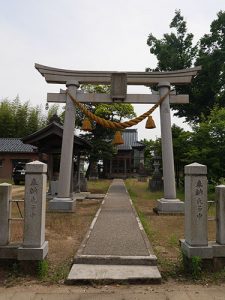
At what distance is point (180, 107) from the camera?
26406mm

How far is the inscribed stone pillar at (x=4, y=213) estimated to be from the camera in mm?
5371

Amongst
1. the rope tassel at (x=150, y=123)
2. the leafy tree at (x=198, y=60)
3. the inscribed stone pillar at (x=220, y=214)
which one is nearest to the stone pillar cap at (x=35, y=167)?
the inscribed stone pillar at (x=220, y=214)

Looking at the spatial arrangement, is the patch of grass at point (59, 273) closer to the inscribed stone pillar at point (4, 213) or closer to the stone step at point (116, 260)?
the stone step at point (116, 260)

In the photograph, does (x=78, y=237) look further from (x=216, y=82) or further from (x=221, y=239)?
(x=216, y=82)

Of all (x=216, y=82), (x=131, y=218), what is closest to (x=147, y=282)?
(x=131, y=218)

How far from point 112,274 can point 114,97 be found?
8225 millimetres

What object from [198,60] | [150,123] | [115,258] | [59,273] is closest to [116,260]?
[115,258]

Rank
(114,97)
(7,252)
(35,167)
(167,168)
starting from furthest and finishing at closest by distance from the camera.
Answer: (114,97), (167,168), (35,167), (7,252)

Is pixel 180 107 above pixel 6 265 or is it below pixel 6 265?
above

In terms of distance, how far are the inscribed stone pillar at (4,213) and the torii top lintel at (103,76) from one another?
781 centimetres

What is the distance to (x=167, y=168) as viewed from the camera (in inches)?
479

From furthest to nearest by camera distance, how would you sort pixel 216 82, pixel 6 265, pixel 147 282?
1. pixel 216 82
2. pixel 6 265
3. pixel 147 282

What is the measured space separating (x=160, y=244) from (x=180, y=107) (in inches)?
803

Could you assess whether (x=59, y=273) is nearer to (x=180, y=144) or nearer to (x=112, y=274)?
(x=112, y=274)
